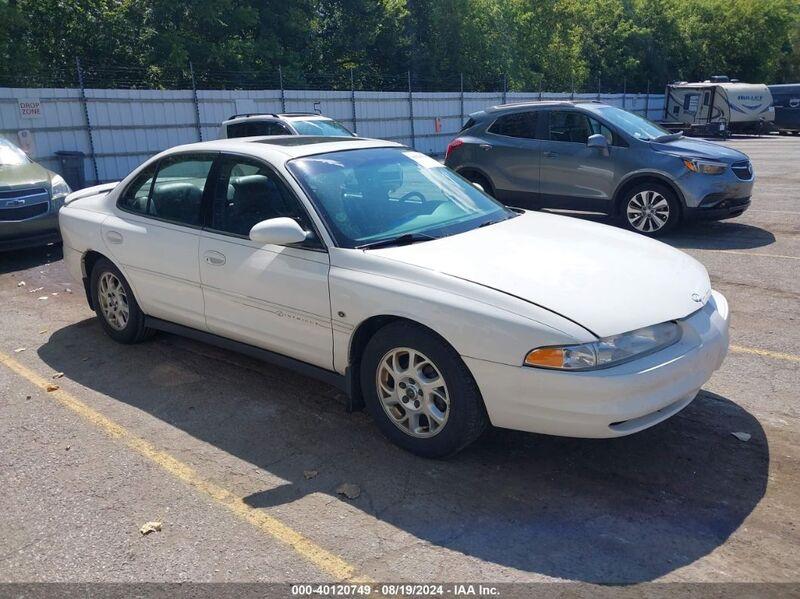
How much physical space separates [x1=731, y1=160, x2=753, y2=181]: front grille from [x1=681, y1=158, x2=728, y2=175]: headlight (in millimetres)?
192

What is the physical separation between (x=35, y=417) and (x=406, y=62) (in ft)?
104

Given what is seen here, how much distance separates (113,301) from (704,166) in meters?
7.24

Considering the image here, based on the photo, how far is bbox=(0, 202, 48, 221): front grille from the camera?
844 centimetres

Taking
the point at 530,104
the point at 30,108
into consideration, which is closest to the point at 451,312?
the point at 530,104

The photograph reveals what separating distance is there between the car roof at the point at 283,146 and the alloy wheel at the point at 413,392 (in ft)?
5.14

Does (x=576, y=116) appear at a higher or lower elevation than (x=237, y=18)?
lower

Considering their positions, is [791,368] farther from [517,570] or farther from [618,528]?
[517,570]

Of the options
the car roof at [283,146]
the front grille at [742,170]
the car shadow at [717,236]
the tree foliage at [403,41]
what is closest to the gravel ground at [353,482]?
the car roof at [283,146]

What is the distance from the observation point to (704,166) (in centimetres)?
903

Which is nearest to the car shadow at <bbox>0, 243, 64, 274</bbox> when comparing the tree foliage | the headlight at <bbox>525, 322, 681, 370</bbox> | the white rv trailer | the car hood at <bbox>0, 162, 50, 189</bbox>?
the car hood at <bbox>0, 162, 50, 189</bbox>

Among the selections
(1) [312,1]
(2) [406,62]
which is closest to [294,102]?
Result: (1) [312,1]

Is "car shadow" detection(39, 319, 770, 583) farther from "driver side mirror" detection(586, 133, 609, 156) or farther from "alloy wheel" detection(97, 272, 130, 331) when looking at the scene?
"driver side mirror" detection(586, 133, 609, 156)

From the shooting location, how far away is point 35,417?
4.50 m

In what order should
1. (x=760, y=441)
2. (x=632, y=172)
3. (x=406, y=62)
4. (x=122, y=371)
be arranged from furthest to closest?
(x=406, y=62), (x=632, y=172), (x=122, y=371), (x=760, y=441)
